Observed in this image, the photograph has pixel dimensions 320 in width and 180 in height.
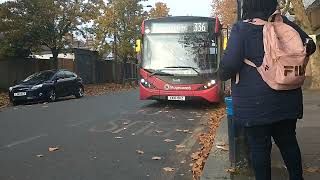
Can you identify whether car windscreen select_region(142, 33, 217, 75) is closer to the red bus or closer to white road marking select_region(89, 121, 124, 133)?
the red bus

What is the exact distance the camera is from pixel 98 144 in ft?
29.6

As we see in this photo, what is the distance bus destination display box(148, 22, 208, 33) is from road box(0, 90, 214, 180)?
2612mm

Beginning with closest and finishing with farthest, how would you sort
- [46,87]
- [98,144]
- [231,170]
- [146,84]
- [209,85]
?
[231,170], [98,144], [209,85], [146,84], [46,87]

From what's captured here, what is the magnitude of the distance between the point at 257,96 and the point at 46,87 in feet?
59.9

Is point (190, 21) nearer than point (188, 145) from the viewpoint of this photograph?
No

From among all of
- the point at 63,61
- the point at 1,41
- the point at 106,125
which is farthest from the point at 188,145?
the point at 63,61

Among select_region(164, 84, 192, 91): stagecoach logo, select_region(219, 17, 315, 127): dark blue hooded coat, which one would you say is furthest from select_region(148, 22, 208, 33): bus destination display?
select_region(219, 17, 315, 127): dark blue hooded coat

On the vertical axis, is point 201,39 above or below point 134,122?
above

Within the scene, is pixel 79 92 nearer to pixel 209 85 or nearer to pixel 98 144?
pixel 209 85

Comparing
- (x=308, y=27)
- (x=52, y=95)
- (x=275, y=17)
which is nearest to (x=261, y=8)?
(x=275, y=17)

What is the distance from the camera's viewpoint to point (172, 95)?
15.6 metres

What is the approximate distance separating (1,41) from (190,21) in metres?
15.5

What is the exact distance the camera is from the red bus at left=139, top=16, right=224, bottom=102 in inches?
609

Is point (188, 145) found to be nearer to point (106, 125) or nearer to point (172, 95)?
point (106, 125)
